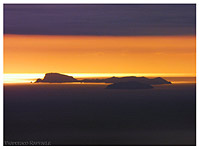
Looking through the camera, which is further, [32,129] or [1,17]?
[32,129]

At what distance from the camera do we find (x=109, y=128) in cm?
3844

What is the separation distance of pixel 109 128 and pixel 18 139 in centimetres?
1055

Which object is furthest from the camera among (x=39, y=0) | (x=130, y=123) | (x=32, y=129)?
(x=130, y=123)

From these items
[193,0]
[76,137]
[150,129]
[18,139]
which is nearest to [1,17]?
[18,139]

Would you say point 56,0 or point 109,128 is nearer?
point 56,0

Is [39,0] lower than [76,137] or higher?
higher

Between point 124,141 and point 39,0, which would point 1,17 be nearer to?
point 39,0

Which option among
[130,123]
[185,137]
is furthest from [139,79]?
[185,137]

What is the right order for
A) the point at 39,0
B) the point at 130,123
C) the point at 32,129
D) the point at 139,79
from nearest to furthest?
the point at 39,0, the point at 32,129, the point at 130,123, the point at 139,79

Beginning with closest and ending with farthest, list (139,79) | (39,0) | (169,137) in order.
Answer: (39,0) → (169,137) → (139,79)

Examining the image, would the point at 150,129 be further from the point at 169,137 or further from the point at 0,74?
the point at 0,74

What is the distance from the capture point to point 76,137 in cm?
3291

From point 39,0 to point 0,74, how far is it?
6.12 m

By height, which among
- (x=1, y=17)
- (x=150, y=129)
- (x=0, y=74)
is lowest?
(x=150, y=129)
